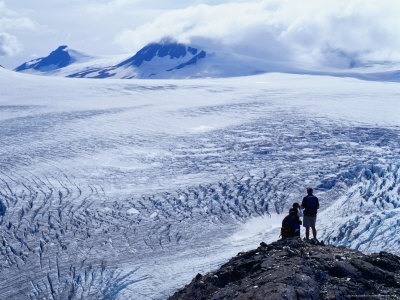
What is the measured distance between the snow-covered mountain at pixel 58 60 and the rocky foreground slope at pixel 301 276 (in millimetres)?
150029

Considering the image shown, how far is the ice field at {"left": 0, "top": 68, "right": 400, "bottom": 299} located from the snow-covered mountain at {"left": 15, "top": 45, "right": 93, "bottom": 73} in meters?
134

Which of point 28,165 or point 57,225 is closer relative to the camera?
point 57,225

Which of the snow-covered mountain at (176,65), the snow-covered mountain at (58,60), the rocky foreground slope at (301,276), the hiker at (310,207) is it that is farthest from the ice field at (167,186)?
the snow-covered mountain at (58,60)

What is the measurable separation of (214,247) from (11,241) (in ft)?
16.0

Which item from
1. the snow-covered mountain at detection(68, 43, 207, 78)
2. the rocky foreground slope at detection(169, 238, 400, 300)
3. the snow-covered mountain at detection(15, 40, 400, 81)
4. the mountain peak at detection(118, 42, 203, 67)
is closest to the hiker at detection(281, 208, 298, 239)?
the rocky foreground slope at detection(169, 238, 400, 300)

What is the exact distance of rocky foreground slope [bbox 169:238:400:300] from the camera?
5664mm

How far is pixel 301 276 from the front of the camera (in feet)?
19.1

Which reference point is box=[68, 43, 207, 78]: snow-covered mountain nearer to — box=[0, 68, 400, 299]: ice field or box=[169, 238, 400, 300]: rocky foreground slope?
box=[0, 68, 400, 299]: ice field

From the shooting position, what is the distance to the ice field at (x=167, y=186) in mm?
10070

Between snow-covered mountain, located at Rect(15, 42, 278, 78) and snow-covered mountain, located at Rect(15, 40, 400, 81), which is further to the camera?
snow-covered mountain, located at Rect(15, 42, 278, 78)

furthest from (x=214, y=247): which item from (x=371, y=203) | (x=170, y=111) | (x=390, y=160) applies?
(x=170, y=111)

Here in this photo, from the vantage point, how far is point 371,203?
40.2ft

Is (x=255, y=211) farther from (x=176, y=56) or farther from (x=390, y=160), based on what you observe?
(x=176, y=56)

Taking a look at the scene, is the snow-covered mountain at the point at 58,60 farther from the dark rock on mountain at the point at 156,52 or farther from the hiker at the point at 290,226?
the hiker at the point at 290,226
